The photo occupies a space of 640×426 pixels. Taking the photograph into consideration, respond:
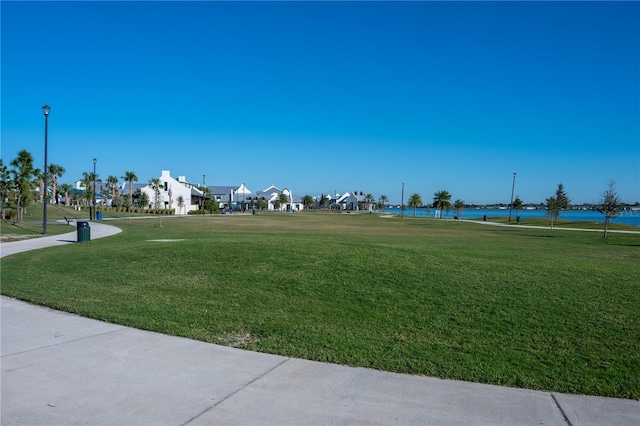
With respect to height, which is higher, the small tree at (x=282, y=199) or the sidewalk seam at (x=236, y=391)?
the small tree at (x=282, y=199)

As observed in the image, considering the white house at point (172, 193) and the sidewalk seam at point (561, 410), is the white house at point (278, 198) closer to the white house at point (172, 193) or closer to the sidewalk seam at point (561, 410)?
the white house at point (172, 193)

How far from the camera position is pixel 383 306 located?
27.2 ft

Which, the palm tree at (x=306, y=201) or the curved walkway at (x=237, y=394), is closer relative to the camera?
the curved walkway at (x=237, y=394)

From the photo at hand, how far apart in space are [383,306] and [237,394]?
4192 millimetres

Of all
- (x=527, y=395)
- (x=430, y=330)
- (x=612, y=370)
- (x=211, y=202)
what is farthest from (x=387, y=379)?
(x=211, y=202)

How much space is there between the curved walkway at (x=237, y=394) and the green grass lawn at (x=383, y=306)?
42 cm

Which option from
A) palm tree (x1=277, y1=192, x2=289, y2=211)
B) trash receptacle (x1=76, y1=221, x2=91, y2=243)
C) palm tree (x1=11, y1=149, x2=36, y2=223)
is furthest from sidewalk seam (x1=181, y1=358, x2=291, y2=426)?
palm tree (x1=277, y1=192, x2=289, y2=211)

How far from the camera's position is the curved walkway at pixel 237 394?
4148mm

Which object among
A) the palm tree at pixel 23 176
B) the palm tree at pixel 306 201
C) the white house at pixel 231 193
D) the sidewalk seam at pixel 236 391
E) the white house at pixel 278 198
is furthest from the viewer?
the palm tree at pixel 306 201

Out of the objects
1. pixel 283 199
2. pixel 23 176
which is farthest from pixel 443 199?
pixel 23 176

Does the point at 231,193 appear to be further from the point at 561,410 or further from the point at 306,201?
the point at 561,410

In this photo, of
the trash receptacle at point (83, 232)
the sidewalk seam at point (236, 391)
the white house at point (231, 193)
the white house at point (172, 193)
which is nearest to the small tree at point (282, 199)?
the white house at point (231, 193)

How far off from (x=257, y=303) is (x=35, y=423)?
4.74m

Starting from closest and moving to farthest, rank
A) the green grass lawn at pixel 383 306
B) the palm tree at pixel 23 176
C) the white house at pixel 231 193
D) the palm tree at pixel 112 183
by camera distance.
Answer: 1. the green grass lawn at pixel 383 306
2. the palm tree at pixel 23 176
3. the palm tree at pixel 112 183
4. the white house at pixel 231 193
